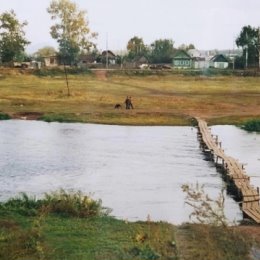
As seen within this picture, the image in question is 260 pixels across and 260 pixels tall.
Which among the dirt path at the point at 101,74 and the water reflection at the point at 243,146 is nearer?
the water reflection at the point at 243,146

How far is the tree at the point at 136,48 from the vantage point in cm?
13538

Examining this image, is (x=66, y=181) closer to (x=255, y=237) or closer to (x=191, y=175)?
(x=191, y=175)

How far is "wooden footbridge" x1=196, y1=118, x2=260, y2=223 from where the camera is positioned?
18.3 m

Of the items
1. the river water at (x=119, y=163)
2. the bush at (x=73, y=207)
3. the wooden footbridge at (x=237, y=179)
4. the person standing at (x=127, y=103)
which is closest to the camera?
the bush at (x=73, y=207)

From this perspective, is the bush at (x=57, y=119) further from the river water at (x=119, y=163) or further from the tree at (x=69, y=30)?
the tree at (x=69, y=30)

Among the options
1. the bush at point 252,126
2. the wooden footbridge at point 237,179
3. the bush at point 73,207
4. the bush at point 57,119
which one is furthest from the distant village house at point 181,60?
the bush at point 73,207

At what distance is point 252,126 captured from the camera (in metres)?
42.3

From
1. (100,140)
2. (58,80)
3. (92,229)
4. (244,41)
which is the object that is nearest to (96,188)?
(92,229)

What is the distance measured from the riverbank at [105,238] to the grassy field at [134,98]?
91.4ft

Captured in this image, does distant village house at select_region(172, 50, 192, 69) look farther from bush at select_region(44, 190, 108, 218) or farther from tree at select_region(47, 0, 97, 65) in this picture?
bush at select_region(44, 190, 108, 218)

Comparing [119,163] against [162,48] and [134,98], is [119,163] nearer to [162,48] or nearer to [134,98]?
[134,98]

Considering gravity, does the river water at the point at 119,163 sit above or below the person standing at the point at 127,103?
below

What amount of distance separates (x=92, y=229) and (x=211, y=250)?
3.58m

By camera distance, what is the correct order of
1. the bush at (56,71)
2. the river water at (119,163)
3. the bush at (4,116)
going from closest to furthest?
the river water at (119,163)
the bush at (4,116)
the bush at (56,71)
